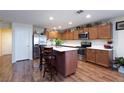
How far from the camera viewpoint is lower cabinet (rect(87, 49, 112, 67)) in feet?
15.0

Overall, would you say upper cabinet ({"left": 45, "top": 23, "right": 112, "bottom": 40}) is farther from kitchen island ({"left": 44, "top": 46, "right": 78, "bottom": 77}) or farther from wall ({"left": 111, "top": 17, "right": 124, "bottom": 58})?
kitchen island ({"left": 44, "top": 46, "right": 78, "bottom": 77})

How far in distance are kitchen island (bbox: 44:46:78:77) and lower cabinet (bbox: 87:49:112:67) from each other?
5.00 feet

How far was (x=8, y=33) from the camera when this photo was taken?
8.49 metres

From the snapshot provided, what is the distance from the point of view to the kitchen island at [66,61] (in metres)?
3.64

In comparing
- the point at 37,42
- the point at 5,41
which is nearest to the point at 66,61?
the point at 37,42

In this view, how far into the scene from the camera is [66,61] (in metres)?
3.66

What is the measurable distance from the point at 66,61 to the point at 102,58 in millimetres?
1982

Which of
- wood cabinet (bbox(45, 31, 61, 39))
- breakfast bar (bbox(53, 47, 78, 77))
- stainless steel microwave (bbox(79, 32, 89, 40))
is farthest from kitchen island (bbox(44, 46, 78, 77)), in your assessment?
wood cabinet (bbox(45, 31, 61, 39))

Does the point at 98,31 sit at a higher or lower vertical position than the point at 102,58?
higher

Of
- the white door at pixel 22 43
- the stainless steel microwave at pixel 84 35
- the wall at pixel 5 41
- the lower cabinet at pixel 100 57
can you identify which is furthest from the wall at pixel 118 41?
the wall at pixel 5 41

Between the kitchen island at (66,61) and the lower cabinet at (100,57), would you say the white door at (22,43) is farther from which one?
the lower cabinet at (100,57)

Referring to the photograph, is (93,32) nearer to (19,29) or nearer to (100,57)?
(100,57)
